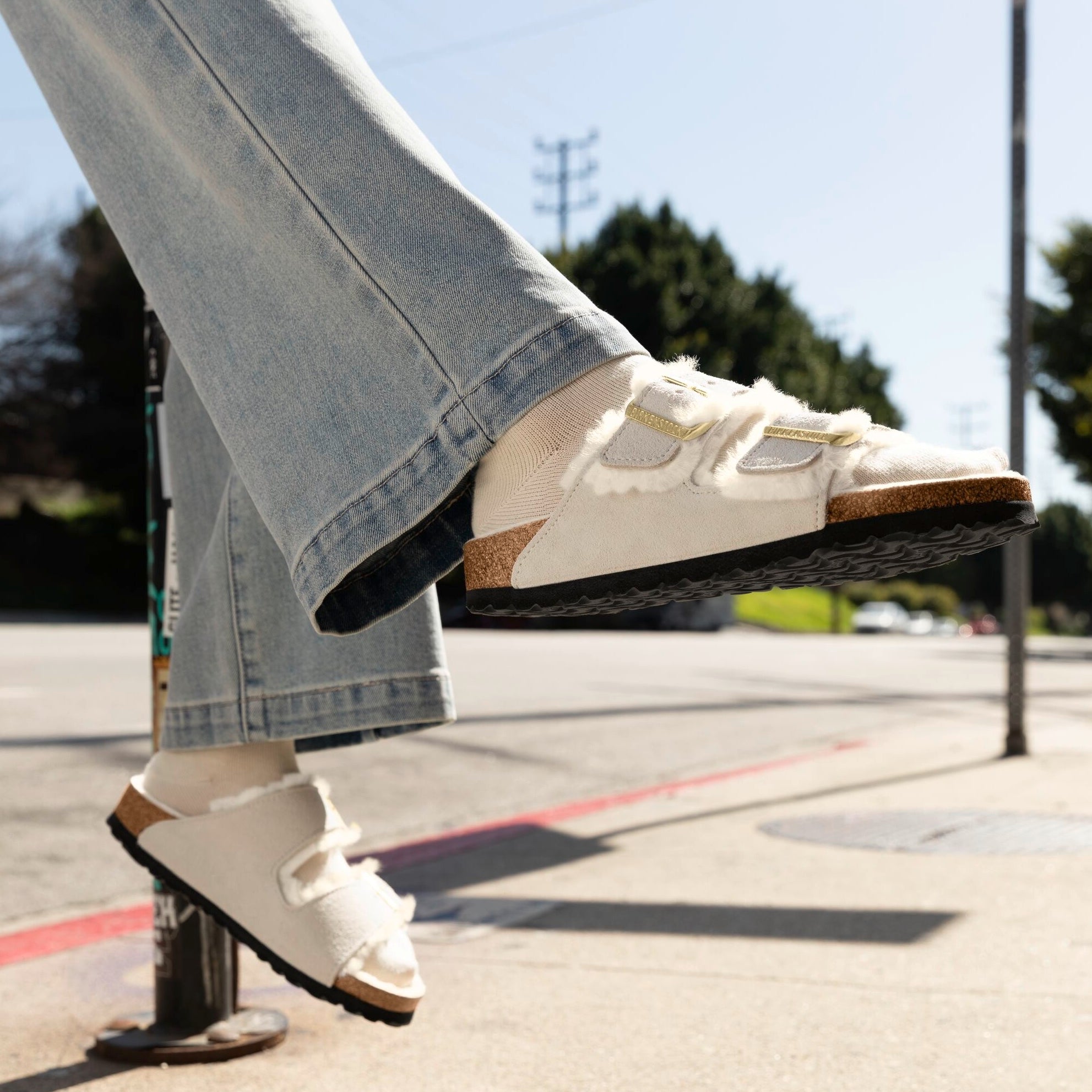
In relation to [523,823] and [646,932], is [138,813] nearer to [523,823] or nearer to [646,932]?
[646,932]

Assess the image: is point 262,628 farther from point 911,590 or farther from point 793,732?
point 911,590

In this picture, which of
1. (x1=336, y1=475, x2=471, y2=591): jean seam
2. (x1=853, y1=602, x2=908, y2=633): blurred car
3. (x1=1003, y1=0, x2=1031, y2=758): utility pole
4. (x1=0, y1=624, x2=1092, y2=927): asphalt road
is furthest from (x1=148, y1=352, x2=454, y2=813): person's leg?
(x1=853, y1=602, x2=908, y2=633): blurred car

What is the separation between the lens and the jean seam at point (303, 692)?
1.38m

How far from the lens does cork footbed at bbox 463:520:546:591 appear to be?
43.6 inches

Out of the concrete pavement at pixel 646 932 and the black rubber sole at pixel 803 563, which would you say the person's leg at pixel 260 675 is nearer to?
the black rubber sole at pixel 803 563

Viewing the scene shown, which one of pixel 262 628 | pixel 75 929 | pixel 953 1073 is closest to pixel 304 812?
pixel 262 628

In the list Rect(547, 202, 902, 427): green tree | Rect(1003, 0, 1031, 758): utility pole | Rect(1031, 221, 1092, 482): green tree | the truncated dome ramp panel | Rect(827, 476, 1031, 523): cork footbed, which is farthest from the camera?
Rect(547, 202, 902, 427): green tree

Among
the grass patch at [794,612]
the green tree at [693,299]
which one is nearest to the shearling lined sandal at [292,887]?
the green tree at [693,299]

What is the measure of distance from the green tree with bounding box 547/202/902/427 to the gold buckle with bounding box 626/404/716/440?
27.2 meters

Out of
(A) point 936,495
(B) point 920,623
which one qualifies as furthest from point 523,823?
(B) point 920,623

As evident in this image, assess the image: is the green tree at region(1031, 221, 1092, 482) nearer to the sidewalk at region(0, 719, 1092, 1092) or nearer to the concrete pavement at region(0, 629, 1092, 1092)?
the concrete pavement at region(0, 629, 1092, 1092)

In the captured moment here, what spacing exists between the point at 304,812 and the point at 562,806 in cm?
321

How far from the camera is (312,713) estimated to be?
1373mm

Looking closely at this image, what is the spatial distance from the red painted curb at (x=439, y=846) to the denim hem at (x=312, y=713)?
1.26 meters
